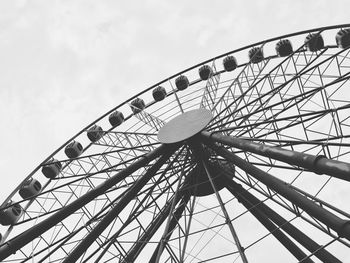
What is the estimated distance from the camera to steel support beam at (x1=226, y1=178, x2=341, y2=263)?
12688mm

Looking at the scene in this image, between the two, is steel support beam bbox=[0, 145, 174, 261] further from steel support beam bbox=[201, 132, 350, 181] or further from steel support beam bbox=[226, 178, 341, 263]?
steel support beam bbox=[226, 178, 341, 263]

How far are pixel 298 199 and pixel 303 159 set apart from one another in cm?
185

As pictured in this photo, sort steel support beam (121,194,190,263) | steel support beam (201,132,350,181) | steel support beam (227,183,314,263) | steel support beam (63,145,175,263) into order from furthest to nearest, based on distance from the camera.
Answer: steel support beam (121,194,190,263), steel support beam (227,183,314,263), steel support beam (63,145,175,263), steel support beam (201,132,350,181)

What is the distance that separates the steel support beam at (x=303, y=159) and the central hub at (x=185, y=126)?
226 centimetres

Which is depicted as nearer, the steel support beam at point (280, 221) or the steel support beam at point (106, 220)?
the steel support beam at point (106, 220)

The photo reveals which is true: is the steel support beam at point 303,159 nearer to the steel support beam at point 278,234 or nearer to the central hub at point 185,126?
the central hub at point 185,126

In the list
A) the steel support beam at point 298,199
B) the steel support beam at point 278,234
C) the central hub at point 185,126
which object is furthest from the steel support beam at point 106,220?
the steel support beam at point 278,234

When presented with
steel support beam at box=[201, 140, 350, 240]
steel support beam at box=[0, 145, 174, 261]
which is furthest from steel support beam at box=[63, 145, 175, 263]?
steel support beam at box=[201, 140, 350, 240]

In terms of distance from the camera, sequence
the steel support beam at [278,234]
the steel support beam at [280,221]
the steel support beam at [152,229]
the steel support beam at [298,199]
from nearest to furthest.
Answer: the steel support beam at [298,199] → the steel support beam at [280,221] → the steel support beam at [278,234] → the steel support beam at [152,229]

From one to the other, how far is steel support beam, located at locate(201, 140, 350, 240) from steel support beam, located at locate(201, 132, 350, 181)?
0.87 meters

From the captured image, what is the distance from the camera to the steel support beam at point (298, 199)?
10.2 metres

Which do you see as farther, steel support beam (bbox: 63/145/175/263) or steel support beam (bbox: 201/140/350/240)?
steel support beam (bbox: 63/145/175/263)

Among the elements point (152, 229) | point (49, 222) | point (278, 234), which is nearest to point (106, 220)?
point (49, 222)

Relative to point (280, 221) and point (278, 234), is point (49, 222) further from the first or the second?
point (278, 234)
